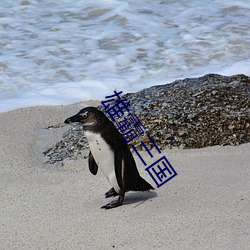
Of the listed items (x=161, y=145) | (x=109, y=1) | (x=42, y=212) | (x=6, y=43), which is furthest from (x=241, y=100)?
(x=109, y=1)

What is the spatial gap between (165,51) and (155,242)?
214 inches

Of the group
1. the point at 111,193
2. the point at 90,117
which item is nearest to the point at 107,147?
the point at 90,117

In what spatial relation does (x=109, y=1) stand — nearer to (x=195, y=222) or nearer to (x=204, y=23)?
(x=204, y=23)

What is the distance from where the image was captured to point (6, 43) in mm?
8945

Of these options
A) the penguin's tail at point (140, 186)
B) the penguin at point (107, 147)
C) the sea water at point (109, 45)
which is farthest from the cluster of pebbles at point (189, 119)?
the sea water at point (109, 45)

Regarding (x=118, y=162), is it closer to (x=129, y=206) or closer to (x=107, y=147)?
(x=107, y=147)

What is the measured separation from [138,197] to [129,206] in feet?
0.58

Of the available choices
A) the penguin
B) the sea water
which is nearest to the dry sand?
the penguin

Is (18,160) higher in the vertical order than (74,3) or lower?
higher

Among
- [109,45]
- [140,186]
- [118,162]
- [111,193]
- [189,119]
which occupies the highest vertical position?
[118,162]

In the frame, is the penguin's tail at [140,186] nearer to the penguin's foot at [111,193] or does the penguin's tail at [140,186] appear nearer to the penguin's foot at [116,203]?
the penguin's foot at [116,203]

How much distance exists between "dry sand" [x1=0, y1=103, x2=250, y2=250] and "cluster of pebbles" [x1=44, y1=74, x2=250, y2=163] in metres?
0.11

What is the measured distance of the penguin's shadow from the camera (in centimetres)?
373

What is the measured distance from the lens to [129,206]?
3.66 m
